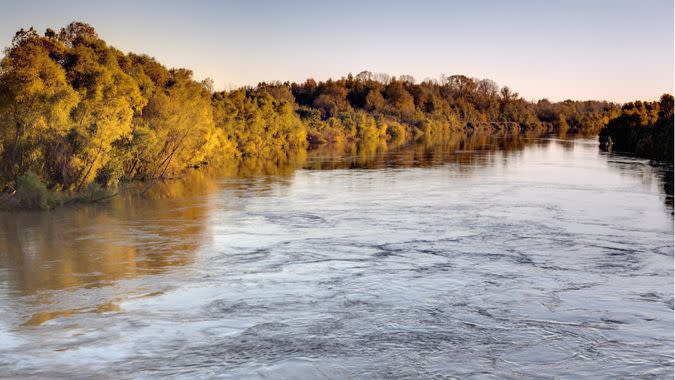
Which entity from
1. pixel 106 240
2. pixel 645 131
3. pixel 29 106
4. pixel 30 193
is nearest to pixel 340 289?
pixel 106 240

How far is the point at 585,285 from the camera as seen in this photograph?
12.4 meters

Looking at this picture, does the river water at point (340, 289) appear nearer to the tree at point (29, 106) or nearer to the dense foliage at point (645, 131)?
the tree at point (29, 106)

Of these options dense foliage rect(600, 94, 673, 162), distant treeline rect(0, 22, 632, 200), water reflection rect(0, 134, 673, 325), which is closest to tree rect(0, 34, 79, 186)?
distant treeline rect(0, 22, 632, 200)

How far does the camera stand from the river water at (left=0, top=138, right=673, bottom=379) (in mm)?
8828

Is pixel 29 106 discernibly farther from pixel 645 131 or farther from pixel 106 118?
pixel 645 131

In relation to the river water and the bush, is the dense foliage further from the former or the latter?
the bush

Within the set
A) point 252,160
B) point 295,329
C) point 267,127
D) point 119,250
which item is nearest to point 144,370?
point 295,329

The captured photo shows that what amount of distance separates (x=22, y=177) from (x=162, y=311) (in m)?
12.0

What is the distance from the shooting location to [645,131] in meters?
59.7

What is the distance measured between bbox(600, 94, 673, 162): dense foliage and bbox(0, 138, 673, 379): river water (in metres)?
26.1

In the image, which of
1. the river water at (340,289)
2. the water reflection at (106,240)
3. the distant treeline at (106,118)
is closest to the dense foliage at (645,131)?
the water reflection at (106,240)

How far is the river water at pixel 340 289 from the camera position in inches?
348

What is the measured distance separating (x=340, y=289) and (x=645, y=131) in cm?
5475

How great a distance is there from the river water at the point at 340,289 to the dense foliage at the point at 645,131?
26.1m
